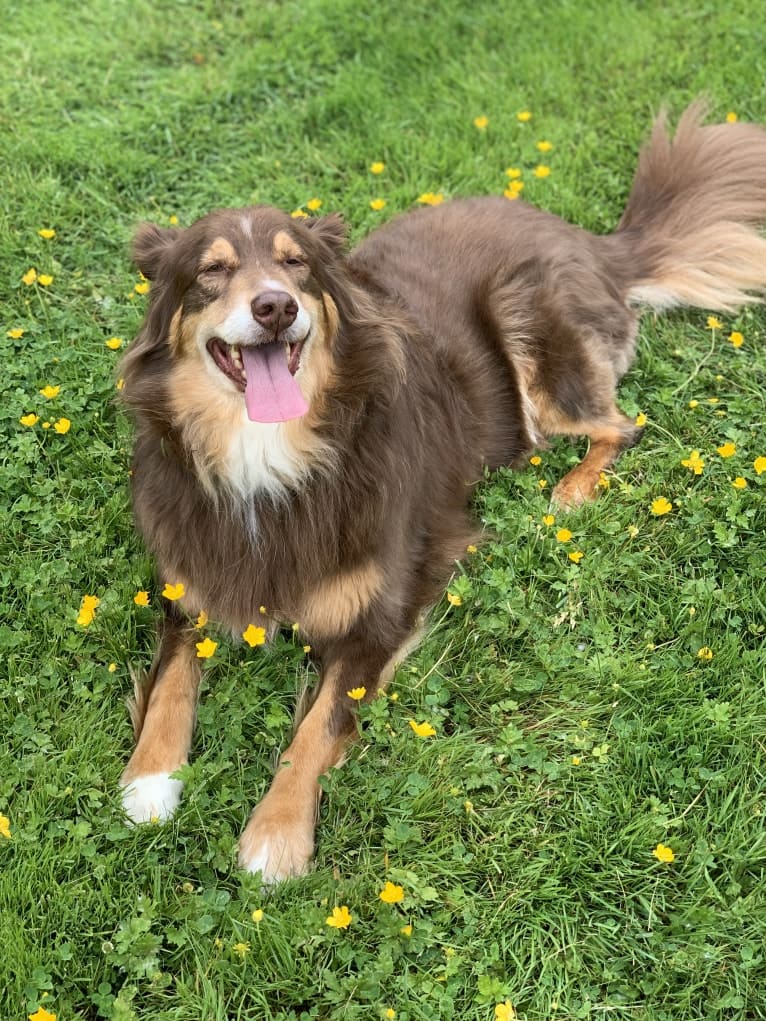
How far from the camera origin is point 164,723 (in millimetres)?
2939

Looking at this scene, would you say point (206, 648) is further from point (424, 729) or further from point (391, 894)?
point (391, 894)

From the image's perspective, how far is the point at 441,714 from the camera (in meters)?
3.04

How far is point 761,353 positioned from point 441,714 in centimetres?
240

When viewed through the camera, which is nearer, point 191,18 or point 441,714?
point 441,714

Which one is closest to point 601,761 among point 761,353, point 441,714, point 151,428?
point 441,714

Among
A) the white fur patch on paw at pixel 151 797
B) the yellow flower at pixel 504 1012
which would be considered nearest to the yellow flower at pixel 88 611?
the white fur patch on paw at pixel 151 797

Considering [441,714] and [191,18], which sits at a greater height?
[191,18]

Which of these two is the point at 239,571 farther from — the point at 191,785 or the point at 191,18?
the point at 191,18

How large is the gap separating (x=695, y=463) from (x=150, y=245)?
220 cm

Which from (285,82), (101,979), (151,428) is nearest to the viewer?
(101,979)

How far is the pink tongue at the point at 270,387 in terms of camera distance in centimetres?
281

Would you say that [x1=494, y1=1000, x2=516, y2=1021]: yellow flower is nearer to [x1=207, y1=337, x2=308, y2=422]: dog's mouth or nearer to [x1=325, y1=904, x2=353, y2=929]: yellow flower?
[x1=325, y1=904, x2=353, y2=929]: yellow flower

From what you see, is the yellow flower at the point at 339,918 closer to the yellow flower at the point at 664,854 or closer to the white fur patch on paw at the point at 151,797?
the white fur patch on paw at the point at 151,797

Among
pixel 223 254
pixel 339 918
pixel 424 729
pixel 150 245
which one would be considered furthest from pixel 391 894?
pixel 150 245
